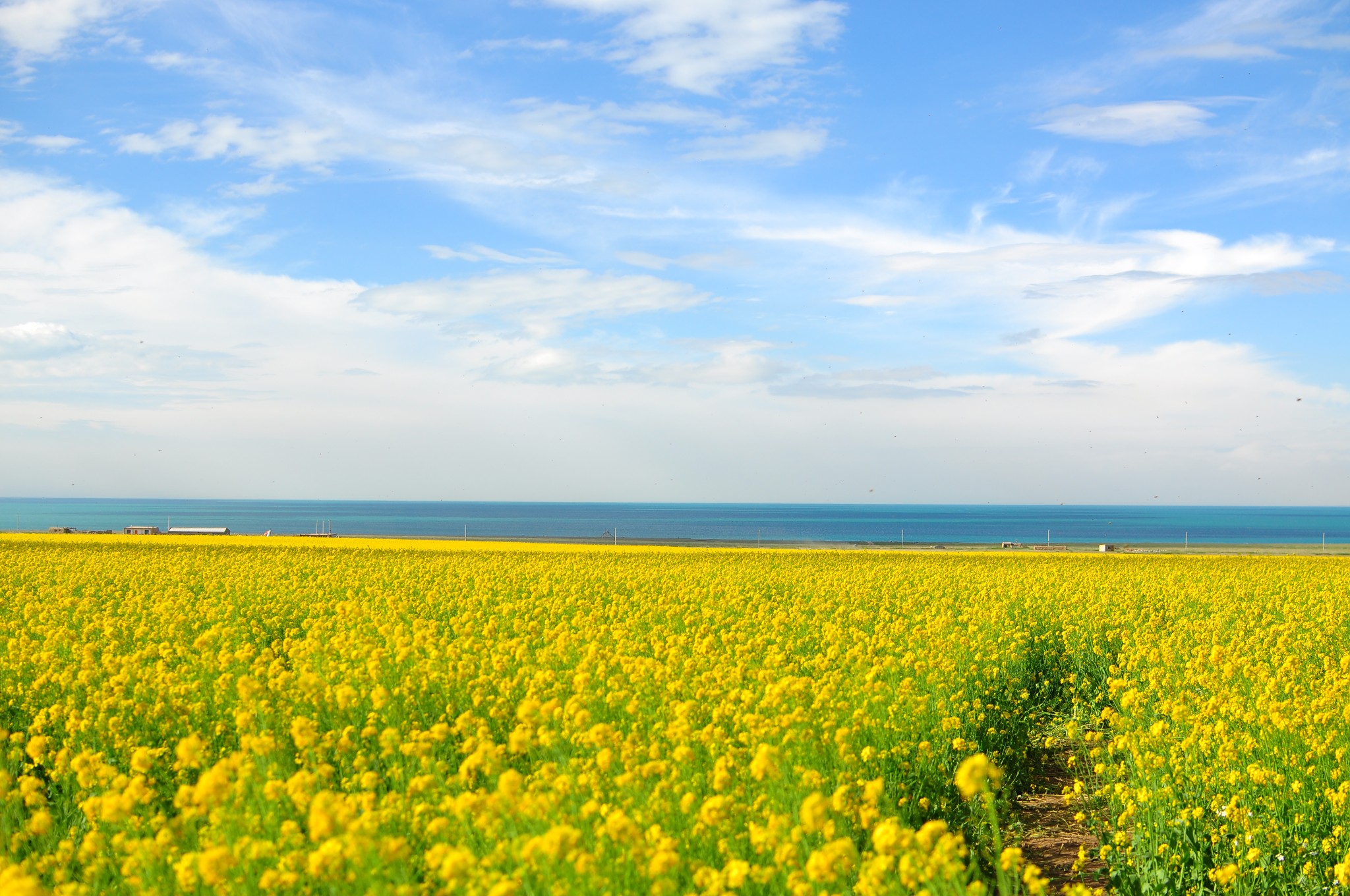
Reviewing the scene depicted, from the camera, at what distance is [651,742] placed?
19.1 feet

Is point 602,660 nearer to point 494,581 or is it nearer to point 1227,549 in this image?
point 494,581

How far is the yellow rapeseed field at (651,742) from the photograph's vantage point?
371 centimetres

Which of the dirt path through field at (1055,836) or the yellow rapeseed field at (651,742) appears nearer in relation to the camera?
the yellow rapeseed field at (651,742)

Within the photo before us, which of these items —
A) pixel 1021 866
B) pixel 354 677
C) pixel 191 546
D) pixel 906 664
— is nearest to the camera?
pixel 1021 866

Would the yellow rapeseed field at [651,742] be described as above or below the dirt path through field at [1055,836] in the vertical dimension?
above

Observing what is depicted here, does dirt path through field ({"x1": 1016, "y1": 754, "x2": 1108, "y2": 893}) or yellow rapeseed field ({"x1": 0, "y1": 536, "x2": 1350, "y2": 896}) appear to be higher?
yellow rapeseed field ({"x1": 0, "y1": 536, "x2": 1350, "y2": 896})

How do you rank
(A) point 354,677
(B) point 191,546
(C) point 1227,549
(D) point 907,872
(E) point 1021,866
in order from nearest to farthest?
(D) point 907,872 < (E) point 1021,866 < (A) point 354,677 < (B) point 191,546 < (C) point 1227,549

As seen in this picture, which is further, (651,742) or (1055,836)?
(1055,836)

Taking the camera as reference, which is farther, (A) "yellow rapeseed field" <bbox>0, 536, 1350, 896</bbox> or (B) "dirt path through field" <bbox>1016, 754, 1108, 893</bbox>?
(B) "dirt path through field" <bbox>1016, 754, 1108, 893</bbox>

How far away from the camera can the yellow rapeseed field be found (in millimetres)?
3709

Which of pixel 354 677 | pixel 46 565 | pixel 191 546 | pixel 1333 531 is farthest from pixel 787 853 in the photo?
pixel 1333 531

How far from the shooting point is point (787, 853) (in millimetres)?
3312

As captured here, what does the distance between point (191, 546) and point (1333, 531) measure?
17804 centimetres

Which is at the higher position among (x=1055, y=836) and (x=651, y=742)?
(x=651, y=742)
